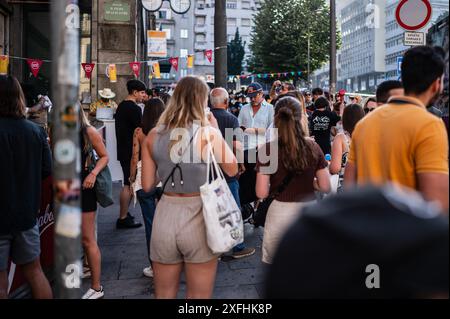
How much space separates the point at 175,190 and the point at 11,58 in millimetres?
12150

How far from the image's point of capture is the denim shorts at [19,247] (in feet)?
11.2

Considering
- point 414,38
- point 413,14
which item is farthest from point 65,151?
point 413,14

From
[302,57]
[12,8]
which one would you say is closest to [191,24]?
[302,57]

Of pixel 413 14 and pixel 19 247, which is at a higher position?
pixel 413 14

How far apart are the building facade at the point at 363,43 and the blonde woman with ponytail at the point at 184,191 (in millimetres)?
98721

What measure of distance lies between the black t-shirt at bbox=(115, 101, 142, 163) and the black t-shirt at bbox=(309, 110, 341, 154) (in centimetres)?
354

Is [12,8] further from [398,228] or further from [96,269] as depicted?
[398,228]

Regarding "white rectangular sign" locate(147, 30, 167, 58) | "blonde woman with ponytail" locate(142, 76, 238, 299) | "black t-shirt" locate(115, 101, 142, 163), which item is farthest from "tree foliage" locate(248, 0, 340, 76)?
"blonde woman with ponytail" locate(142, 76, 238, 299)

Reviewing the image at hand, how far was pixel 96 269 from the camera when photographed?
4539 mm

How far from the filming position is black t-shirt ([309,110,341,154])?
9133 mm

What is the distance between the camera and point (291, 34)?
4394 centimetres

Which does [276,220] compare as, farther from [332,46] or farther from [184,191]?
[332,46]

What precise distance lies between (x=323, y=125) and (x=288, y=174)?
18.5 ft

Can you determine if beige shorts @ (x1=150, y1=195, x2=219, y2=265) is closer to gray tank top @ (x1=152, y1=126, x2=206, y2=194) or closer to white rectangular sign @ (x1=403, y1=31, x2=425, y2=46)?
gray tank top @ (x1=152, y1=126, x2=206, y2=194)
